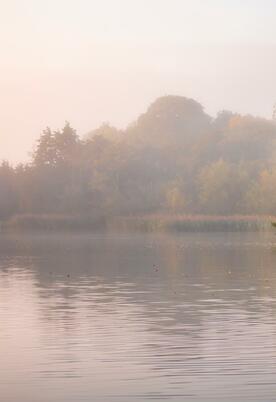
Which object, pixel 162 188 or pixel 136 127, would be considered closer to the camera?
pixel 162 188

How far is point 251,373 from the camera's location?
12.8 meters

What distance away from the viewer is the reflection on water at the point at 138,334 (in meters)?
12.0

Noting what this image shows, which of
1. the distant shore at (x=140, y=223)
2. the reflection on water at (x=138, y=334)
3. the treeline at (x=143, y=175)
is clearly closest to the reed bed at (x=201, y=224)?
the distant shore at (x=140, y=223)

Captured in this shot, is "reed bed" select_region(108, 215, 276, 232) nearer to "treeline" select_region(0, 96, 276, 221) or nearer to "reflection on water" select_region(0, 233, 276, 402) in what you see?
"treeline" select_region(0, 96, 276, 221)

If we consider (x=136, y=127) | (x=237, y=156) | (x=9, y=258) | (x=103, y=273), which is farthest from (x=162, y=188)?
(x=103, y=273)

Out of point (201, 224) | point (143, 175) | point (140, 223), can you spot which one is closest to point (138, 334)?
point (201, 224)

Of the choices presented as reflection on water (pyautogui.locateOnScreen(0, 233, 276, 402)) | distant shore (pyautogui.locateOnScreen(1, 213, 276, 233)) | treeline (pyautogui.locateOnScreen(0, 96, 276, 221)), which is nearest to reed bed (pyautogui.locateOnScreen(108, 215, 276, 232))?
distant shore (pyautogui.locateOnScreen(1, 213, 276, 233))

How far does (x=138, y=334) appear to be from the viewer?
1658cm

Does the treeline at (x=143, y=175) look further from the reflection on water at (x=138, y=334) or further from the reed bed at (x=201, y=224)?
the reflection on water at (x=138, y=334)

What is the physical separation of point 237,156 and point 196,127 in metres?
20.4

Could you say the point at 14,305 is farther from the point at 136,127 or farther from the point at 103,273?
the point at 136,127

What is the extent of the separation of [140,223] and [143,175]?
14340 millimetres

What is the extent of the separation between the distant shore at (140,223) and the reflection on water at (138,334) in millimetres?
42713

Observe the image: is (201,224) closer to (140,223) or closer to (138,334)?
(140,223)
